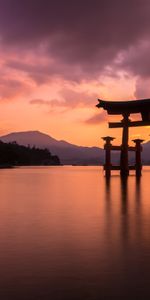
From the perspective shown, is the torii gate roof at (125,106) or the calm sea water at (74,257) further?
the torii gate roof at (125,106)

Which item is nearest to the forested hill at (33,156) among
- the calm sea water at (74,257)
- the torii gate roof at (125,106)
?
the torii gate roof at (125,106)

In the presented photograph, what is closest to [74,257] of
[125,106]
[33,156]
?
[125,106]

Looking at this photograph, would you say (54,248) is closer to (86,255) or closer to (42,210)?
(86,255)

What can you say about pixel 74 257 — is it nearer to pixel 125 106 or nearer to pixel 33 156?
pixel 125 106

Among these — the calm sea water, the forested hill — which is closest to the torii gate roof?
the calm sea water

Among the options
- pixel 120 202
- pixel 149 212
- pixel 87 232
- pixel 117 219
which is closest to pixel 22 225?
pixel 87 232

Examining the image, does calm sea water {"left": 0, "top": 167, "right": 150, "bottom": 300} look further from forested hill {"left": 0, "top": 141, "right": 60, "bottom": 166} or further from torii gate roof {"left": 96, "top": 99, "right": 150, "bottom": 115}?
forested hill {"left": 0, "top": 141, "right": 60, "bottom": 166}

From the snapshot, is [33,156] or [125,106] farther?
[33,156]

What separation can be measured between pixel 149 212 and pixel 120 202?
1.99m

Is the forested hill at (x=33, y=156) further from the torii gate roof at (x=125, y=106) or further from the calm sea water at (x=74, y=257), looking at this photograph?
the calm sea water at (x=74, y=257)

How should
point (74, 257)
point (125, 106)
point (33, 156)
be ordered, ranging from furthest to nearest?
1. point (33, 156)
2. point (125, 106)
3. point (74, 257)

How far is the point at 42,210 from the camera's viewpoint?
8227 mm

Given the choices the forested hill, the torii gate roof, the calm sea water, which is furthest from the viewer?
the forested hill

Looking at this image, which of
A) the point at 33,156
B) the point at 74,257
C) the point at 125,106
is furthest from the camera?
the point at 33,156
